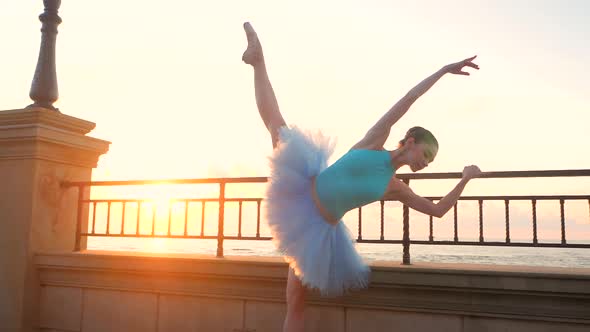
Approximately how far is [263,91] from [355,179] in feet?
3.53

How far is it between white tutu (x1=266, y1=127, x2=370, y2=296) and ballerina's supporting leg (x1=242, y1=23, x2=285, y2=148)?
Result: 225mm

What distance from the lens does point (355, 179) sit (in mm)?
3438

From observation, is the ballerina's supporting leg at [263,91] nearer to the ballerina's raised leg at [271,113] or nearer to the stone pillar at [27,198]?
the ballerina's raised leg at [271,113]

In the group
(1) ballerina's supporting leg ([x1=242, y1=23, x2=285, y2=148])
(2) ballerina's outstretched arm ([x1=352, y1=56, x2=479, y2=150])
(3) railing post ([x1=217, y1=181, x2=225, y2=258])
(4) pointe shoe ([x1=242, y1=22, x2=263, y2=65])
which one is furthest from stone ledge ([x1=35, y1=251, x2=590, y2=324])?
(4) pointe shoe ([x1=242, y1=22, x2=263, y2=65])

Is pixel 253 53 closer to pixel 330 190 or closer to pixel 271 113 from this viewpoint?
pixel 271 113

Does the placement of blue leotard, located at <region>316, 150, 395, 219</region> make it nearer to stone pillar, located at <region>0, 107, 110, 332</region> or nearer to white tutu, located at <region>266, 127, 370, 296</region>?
white tutu, located at <region>266, 127, 370, 296</region>

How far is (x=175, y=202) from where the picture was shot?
235 inches

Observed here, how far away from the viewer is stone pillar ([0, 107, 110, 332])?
562cm

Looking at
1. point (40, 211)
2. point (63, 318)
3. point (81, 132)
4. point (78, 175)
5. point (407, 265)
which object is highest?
point (81, 132)

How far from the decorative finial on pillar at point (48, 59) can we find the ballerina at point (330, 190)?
3513 mm

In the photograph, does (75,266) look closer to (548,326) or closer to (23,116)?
(23,116)

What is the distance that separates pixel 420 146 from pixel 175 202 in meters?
3.32

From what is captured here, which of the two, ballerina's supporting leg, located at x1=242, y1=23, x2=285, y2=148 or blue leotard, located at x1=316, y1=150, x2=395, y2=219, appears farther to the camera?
ballerina's supporting leg, located at x1=242, y1=23, x2=285, y2=148

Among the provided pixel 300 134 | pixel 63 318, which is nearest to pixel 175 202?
pixel 63 318
